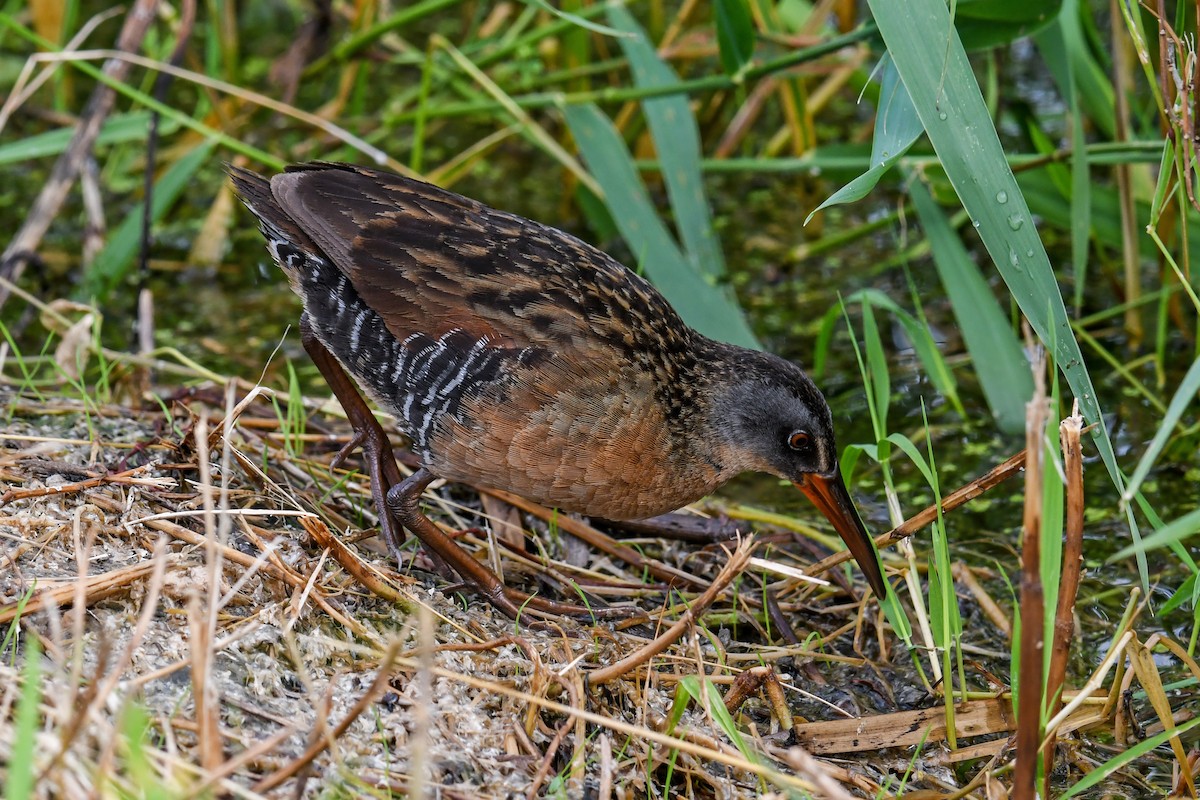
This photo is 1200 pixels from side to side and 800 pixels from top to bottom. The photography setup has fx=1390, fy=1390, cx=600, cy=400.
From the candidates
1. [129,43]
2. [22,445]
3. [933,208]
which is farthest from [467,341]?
[129,43]

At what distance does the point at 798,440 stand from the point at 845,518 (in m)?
0.21

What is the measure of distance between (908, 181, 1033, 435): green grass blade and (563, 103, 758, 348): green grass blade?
1.92ft

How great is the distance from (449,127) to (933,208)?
2.74m

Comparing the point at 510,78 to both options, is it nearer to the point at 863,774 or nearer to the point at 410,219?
the point at 410,219

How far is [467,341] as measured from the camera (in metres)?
2.96

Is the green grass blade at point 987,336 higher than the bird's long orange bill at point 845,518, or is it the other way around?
the green grass blade at point 987,336

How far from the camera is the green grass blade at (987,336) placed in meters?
3.87

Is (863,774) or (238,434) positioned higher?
(238,434)

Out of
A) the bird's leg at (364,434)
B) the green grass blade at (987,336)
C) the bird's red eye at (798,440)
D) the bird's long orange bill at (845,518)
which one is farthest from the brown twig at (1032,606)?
the green grass blade at (987,336)

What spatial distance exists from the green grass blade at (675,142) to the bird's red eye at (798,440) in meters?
Answer: 1.22

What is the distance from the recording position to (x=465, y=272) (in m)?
3.01

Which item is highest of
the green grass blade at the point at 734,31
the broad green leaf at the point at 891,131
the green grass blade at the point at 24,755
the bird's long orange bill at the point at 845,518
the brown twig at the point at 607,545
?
the green grass blade at the point at 734,31

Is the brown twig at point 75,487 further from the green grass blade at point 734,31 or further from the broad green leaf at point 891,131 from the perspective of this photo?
the green grass blade at point 734,31

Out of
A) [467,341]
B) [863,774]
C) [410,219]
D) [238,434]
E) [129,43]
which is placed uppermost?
[129,43]
